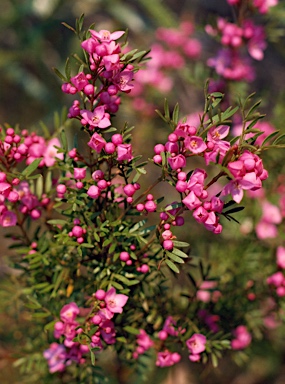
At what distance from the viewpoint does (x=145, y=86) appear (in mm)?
2688

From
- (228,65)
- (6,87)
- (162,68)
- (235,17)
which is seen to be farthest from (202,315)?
(6,87)

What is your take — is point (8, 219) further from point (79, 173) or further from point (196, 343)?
point (196, 343)

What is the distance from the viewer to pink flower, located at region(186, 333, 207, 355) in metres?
1.14

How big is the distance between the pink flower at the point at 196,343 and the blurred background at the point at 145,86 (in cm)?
55

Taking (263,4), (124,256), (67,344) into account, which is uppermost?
(263,4)

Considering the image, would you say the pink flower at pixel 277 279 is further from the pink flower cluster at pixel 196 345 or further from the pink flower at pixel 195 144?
the pink flower at pixel 195 144

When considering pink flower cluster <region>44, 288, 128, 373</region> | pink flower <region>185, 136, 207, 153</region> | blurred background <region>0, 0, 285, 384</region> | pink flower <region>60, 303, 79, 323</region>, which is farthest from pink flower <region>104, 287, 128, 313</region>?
blurred background <region>0, 0, 285, 384</region>

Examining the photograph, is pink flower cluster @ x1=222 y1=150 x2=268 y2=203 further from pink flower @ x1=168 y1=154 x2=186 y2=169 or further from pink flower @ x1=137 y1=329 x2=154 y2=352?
pink flower @ x1=137 y1=329 x2=154 y2=352

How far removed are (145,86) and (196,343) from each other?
184 centimetres

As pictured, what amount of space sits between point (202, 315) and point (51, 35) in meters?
2.87

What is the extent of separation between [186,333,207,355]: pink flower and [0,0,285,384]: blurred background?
551mm

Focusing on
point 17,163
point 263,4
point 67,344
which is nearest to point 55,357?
point 67,344

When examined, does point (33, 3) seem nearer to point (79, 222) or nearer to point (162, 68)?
point (162, 68)

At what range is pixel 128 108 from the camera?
262cm
